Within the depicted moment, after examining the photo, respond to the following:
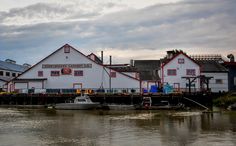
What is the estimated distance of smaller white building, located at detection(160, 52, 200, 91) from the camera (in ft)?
198

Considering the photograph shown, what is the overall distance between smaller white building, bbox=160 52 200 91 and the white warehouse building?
570cm

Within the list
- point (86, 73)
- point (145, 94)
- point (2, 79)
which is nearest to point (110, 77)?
point (86, 73)

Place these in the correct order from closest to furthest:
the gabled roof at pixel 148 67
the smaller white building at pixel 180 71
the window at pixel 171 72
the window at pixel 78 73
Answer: the smaller white building at pixel 180 71
the window at pixel 171 72
the window at pixel 78 73
the gabled roof at pixel 148 67

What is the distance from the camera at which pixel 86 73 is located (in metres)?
62.5

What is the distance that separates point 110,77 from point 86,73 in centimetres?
422

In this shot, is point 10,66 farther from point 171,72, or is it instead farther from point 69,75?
point 171,72

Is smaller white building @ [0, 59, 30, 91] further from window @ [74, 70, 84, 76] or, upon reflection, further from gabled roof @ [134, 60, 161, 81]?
gabled roof @ [134, 60, 161, 81]

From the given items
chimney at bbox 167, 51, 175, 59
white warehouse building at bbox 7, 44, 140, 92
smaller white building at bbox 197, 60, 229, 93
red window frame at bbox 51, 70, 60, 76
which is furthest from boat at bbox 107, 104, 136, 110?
chimney at bbox 167, 51, 175, 59

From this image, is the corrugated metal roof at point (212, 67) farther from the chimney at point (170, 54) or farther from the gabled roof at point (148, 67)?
the gabled roof at point (148, 67)

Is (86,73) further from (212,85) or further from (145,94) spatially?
(212,85)

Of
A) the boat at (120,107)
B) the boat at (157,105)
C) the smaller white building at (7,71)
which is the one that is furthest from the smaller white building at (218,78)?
the smaller white building at (7,71)

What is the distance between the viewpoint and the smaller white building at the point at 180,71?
6041 cm

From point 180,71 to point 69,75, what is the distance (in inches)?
722

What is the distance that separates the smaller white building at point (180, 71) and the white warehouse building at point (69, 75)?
18.7 ft
